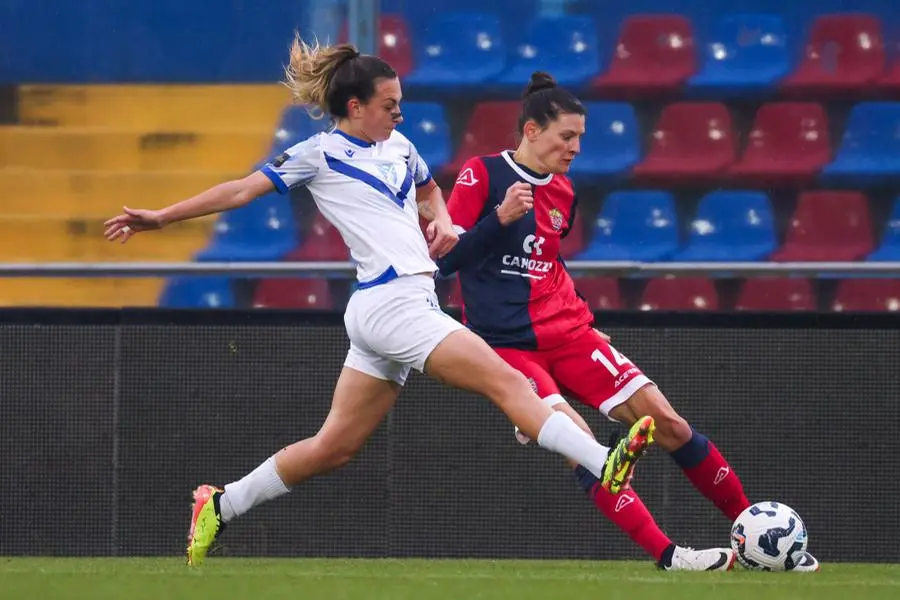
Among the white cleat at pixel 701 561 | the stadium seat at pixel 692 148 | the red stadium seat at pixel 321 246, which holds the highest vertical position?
the stadium seat at pixel 692 148

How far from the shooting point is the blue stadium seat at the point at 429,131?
8.22 meters

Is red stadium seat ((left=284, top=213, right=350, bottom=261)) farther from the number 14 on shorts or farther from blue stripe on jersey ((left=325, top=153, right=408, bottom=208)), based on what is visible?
blue stripe on jersey ((left=325, top=153, right=408, bottom=208))

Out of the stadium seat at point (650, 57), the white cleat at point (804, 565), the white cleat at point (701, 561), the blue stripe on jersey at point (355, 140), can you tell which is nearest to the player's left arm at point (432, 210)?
the blue stripe on jersey at point (355, 140)

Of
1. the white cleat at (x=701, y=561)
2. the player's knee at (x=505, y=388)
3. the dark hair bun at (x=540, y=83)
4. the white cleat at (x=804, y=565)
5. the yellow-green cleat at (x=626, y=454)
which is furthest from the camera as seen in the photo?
the dark hair bun at (x=540, y=83)

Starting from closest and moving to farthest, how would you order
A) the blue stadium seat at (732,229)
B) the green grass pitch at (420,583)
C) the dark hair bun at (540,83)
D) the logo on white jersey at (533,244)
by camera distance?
the green grass pitch at (420,583) → the logo on white jersey at (533,244) → the dark hair bun at (540,83) → the blue stadium seat at (732,229)

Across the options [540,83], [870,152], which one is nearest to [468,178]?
[540,83]

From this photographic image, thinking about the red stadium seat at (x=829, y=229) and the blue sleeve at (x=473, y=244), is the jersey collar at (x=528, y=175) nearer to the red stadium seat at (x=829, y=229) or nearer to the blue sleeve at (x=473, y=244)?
the blue sleeve at (x=473, y=244)

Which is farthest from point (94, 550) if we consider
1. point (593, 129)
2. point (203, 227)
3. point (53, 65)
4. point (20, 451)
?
point (593, 129)

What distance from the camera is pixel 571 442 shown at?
5.48 metres

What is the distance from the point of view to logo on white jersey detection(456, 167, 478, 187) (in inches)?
252

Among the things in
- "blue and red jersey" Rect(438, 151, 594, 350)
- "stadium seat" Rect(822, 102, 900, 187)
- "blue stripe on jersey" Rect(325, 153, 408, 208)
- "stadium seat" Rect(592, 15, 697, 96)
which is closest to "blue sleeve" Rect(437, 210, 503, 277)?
"blue and red jersey" Rect(438, 151, 594, 350)

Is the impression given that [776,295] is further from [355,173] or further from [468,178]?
[355,173]

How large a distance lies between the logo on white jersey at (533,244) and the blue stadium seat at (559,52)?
206cm

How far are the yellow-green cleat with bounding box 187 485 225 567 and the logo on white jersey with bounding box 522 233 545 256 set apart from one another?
1.44 meters
